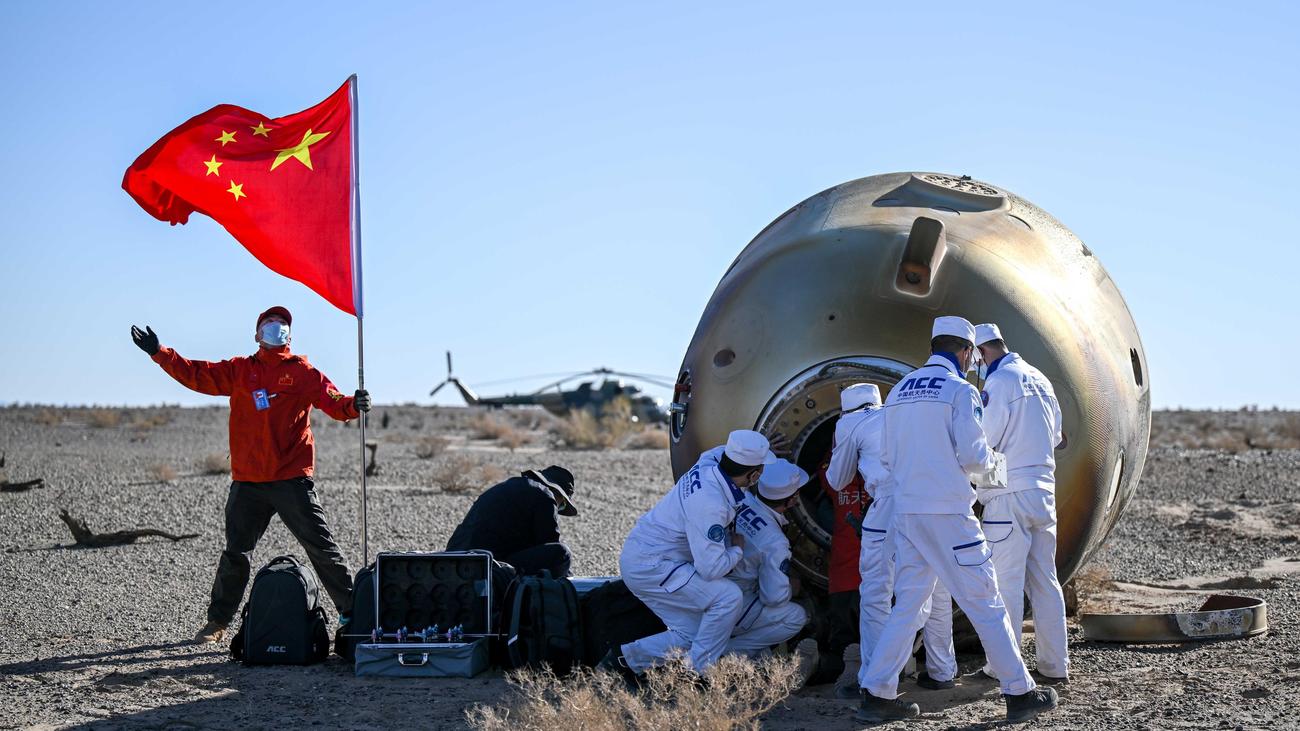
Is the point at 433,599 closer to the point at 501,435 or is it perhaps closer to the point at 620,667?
the point at 620,667

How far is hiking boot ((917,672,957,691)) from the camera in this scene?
7.68 m

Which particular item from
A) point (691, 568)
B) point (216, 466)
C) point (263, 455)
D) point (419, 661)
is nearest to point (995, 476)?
point (691, 568)

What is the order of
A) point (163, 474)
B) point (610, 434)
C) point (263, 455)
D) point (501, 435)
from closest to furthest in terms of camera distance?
1. point (263, 455)
2. point (163, 474)
3. point (610, 434)
4. point (501, 435)

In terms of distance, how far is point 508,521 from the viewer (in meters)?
9.54

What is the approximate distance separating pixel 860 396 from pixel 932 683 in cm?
165

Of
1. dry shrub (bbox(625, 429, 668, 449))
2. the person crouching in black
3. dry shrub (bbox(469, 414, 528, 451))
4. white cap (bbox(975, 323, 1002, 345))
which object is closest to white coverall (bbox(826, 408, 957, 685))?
white cap (bbox(975, 323, 1002, 345))

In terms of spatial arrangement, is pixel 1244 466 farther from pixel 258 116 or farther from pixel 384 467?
pixel 258 116

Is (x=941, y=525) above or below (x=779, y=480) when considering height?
below

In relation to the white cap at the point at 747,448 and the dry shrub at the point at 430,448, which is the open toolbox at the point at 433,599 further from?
the dry shrub at the point at 430,448

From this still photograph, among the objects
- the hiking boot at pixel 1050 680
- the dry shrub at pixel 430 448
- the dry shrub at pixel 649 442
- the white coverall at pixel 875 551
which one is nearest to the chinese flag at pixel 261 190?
the white coverall at pixel 875 551

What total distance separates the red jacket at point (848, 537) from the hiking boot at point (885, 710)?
3.11 ft

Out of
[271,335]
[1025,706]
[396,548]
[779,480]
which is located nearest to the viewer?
[1025,706]

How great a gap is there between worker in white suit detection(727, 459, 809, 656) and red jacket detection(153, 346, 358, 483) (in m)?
3.16

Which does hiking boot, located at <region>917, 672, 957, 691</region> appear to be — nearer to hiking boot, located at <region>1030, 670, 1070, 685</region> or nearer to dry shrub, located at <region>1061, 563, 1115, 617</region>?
hiking boot, located at <region>1030, 670, 1070, 685</region>
